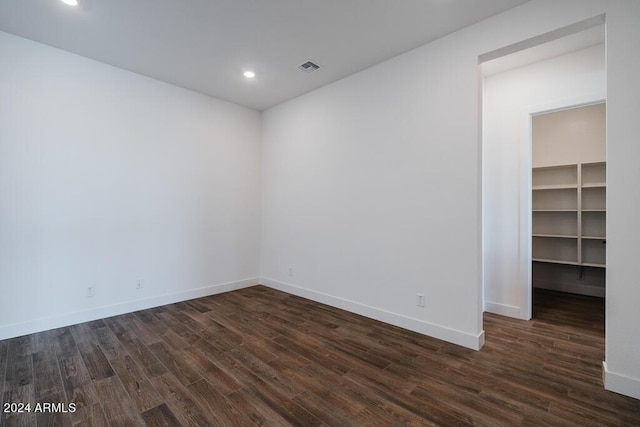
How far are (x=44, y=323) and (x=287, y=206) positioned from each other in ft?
10.2

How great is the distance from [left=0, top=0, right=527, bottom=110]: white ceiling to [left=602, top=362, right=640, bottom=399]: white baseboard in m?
2.92

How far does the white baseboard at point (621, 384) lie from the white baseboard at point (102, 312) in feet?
14.1

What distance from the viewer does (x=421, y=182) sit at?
2.97 metres

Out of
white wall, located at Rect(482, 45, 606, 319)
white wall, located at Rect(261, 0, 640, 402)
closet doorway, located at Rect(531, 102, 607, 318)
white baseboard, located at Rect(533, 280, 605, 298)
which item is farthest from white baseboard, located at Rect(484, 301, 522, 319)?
white baseboard, located at Rect(533, 280, 605, 298)

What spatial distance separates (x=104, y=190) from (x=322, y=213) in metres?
2.70

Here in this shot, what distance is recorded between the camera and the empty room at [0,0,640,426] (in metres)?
1.94

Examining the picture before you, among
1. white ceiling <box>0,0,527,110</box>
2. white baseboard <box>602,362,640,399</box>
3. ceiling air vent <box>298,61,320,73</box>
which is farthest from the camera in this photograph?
ceiling air vent <box>298,61,320,73</box>

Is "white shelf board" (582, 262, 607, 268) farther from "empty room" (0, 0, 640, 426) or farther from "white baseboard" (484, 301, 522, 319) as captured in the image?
"white baseboard" (484, 301, 522, 319)

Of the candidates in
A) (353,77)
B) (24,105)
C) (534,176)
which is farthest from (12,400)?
(534,176)

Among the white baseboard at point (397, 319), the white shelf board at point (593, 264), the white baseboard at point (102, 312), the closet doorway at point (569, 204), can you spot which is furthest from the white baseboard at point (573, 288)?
the white baseboard at point (102, 312)

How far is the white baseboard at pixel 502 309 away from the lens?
3.39 m

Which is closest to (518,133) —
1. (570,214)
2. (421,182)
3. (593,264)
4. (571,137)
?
(421,182)

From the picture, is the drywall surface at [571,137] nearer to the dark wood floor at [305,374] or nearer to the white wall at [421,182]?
the white wall at [421,182]

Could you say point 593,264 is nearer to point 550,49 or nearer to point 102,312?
point 550,49
